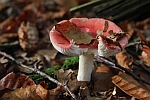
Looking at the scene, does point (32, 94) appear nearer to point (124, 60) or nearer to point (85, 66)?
point (85, 66)

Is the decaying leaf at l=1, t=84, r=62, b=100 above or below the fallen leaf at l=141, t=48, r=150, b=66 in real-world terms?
below

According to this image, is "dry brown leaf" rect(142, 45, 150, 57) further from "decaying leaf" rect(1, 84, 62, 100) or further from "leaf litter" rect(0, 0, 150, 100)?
"decaying leaf" rect(1, 84, 62, 100)

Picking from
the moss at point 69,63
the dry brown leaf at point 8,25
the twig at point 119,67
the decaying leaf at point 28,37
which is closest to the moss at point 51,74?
the moss at point 69,63

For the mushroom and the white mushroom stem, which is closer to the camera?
the mushroom

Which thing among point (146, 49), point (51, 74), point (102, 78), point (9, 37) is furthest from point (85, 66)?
point (9, 37)

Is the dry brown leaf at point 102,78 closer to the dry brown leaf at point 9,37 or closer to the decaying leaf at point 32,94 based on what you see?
the decaying leaf at point 32,94

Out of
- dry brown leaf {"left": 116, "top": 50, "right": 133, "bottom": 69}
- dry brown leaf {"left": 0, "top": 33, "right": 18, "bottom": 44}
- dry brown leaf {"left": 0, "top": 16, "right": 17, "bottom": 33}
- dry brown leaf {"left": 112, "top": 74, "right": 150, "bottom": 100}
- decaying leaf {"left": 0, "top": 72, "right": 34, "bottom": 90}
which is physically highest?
dry brown leaf {"left": 0, "top": 16, "right": 17, "bottom": 33}

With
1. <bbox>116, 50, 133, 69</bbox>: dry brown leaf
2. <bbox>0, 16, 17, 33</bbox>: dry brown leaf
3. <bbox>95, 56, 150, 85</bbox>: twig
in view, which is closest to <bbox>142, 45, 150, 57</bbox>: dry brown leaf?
<bbox>116, 50, 133, 69</bbox>: dry brown leaf
